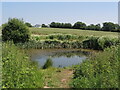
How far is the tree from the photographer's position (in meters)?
20.2

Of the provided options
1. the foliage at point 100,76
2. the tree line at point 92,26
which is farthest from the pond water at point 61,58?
the tree line at point 92,26

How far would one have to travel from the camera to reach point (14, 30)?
797 inches

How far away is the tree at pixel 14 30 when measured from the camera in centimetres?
2016

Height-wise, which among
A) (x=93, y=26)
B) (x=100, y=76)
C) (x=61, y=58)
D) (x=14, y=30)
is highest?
(x=93, y=26)

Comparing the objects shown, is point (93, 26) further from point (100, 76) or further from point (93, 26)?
point (100, 76)

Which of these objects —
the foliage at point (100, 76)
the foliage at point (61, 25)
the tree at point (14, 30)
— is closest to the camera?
the foliage at point (100, 76)

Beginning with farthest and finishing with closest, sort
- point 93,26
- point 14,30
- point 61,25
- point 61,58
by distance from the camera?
point 61,25 → point 93,26 → point 14,30 → point 61,58

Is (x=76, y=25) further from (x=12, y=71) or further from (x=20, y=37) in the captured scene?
(x=12, y=71)

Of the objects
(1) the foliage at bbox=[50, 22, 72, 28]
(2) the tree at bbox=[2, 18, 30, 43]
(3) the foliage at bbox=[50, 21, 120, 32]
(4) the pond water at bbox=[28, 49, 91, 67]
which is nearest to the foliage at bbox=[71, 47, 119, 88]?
(4) the pond water at bbox=[28, 49, 91, 67]

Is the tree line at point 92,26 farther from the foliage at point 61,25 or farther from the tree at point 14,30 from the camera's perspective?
the tree at point 14,30

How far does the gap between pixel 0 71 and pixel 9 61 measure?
808 millimetres

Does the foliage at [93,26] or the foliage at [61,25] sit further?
the foliage at [61,25]

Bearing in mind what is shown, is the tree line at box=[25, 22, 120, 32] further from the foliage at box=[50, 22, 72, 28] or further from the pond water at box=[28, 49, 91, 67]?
the pond water at box=[28, 49, 91, 67]

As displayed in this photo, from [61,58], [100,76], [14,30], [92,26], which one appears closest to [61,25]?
[92,26]
